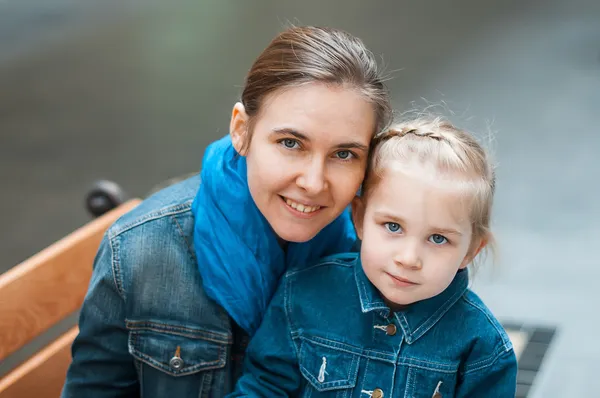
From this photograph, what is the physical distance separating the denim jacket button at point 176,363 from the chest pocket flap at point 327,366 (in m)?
0.27

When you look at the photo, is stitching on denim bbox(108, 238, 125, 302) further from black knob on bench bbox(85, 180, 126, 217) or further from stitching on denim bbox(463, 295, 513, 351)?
black knob on bench bbox(85, 180, 126, 217)

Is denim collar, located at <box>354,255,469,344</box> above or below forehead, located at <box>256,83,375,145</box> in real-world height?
below

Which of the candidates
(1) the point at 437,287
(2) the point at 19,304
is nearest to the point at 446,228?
(1) the point at 437,287

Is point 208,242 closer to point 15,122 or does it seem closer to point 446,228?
point 446,228

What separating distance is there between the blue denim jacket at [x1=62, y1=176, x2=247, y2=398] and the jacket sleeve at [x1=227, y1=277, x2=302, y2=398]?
113 millimetres

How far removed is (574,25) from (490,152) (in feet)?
16.2

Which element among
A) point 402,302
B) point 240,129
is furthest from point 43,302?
point 402,302

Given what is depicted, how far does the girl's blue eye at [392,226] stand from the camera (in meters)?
1.55

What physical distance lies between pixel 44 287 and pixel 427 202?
3.13 ft

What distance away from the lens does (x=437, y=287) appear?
155cm

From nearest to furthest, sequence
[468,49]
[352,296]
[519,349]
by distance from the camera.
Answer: [352,296]
[519,349]
[468,49]

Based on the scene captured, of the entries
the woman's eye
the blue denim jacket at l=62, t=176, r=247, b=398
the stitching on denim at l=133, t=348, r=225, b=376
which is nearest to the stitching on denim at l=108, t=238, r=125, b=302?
the blue denim jacket at l=62, t=176, r=247, b=398

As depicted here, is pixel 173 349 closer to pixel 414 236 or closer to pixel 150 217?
pixel 150 217

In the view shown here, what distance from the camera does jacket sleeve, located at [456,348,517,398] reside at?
160cm
